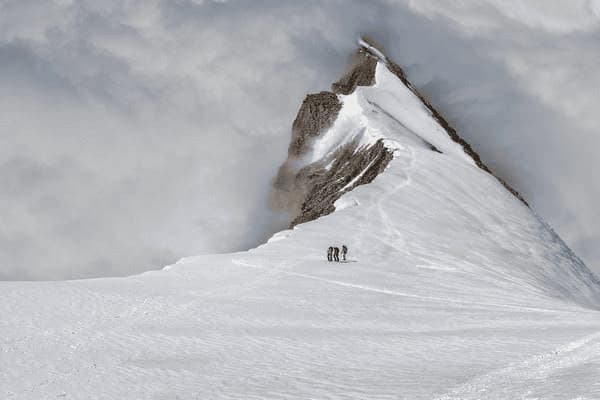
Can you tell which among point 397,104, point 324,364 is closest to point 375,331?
point 324,364

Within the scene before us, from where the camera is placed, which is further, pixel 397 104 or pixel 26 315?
pixel 397 104

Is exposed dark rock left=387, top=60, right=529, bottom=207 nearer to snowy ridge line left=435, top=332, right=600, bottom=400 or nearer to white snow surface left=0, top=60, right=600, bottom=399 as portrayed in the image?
white snow surface left=0, top=60, right=600, bottom=399

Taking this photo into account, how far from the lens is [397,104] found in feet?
325

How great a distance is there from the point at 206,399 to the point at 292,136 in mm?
96208

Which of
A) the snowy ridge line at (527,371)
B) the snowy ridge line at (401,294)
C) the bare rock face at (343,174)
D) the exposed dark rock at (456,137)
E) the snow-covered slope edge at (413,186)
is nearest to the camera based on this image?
the snowy ridge line at (527,371)

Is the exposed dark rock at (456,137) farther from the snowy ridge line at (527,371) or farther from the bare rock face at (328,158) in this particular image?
the snowy ridge line at (527,371)

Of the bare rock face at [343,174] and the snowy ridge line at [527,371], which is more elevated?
the bare rock face at [343,174]

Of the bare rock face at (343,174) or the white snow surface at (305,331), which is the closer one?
the white snow surface at (305,331)

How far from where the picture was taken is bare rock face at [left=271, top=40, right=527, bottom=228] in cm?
7131

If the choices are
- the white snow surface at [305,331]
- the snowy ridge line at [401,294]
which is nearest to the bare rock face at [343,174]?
the white snow surface at [305,331]

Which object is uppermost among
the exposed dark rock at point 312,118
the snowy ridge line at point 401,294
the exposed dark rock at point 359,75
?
the exposed dark rock at point 359,75

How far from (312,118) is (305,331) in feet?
283

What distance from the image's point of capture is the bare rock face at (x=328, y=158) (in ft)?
234

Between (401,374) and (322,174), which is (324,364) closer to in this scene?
(401,374)
